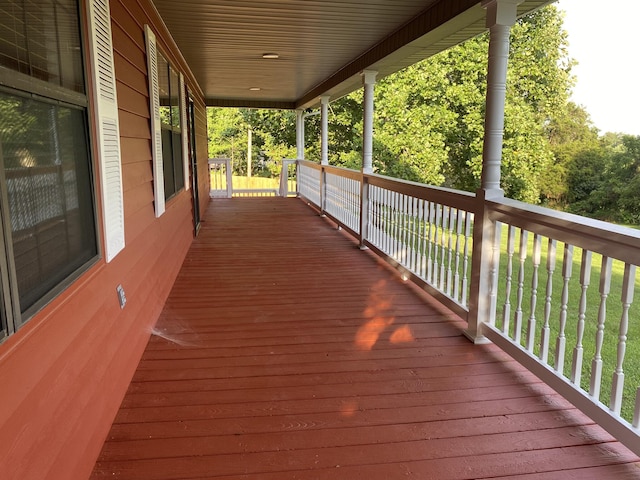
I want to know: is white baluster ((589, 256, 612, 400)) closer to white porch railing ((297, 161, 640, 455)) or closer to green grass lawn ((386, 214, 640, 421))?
white porch railing ((297, 161, 640, 455))

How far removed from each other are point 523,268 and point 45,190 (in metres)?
2.59

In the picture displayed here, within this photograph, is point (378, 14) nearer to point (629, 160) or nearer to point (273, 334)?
point (273, 334)

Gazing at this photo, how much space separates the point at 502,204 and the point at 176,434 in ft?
7.13

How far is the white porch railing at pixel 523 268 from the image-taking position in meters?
2.07

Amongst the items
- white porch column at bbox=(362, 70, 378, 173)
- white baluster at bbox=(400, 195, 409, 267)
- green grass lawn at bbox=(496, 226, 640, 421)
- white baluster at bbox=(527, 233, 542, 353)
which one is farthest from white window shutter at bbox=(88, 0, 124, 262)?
white porch column at bbox=(362, 70, 378, 173)

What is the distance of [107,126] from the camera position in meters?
2.20

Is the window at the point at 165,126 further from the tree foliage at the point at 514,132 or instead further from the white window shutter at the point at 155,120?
the tree foliage at the point at 514,132

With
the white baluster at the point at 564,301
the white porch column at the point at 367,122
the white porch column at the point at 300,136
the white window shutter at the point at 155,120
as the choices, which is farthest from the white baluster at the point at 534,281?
the white porch column at the point at 300,136

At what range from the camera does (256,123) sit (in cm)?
2352

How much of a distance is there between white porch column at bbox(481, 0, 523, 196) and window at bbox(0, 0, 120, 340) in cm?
231

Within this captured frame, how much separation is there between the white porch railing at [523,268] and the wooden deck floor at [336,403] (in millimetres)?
140

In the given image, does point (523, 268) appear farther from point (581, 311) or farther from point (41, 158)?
point (41, 158)

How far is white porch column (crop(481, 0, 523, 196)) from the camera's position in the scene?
3.02 metres

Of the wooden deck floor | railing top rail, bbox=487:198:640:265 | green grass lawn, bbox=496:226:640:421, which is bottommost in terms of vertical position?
green grass lawn, bbox=496:226:640:421
